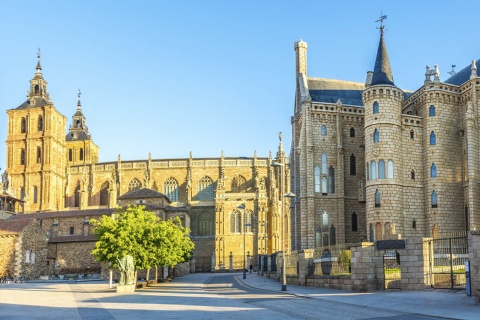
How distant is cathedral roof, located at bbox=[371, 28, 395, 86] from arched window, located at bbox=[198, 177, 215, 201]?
4326 cm

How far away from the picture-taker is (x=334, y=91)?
62.1m

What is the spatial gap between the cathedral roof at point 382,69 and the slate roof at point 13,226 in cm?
3704

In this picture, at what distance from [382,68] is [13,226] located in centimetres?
3918

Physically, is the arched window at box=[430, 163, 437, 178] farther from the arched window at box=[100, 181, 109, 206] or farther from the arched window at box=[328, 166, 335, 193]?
the arched window at box=[100, 181, 109, 206]

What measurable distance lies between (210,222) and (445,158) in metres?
44.2

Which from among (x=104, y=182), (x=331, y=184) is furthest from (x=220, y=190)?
(x=331, y=184)

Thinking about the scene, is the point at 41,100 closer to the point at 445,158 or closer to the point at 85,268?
the point at 85,268

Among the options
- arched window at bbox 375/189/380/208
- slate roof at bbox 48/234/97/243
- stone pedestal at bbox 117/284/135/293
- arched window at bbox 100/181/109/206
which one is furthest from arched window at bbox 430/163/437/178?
arched window at bbox 100/181/109/206

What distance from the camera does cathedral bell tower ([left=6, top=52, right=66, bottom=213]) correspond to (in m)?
94.9

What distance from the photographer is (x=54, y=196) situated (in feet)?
313

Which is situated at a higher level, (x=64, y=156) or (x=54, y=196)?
(x=64, y=156)

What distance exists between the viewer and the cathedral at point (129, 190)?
75875mm

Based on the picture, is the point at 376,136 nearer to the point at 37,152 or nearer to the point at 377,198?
the point at 377,198

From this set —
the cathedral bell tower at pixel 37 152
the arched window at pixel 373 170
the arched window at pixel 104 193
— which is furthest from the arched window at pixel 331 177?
the cathedral bell tower at pixel 37 152
